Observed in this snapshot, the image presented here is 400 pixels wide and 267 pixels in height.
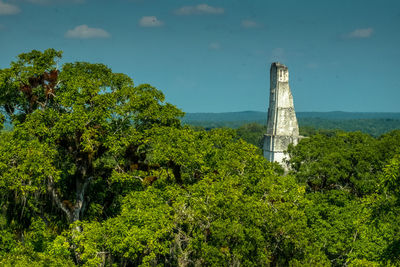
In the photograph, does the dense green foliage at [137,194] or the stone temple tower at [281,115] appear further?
the stone temple tower at [281,115]

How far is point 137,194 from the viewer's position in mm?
19375

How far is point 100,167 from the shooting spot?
22.8 metres

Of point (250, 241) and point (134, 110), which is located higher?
point (134, 110)

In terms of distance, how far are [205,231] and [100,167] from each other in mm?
7689

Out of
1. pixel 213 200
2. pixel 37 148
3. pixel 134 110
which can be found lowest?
pixel 213 200

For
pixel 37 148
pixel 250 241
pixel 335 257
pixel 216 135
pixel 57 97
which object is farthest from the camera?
pixel 216 135

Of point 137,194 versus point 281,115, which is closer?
point 137,194

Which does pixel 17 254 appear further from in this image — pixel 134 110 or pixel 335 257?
pixel 335 257

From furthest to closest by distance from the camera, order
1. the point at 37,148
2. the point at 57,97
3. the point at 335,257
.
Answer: the point at 335,257, the point at 57,97, the point at 37,148

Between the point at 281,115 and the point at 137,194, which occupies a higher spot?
the point at 281,115

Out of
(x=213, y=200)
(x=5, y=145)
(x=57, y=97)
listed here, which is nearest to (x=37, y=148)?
(x=5, y=145)

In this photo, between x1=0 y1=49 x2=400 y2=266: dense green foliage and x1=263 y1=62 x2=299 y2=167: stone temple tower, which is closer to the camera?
x1=0 y1=49 x2=400 y2=266: dense green foliage

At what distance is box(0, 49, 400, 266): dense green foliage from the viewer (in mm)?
17594

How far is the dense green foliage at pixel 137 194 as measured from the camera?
17.6 metres
